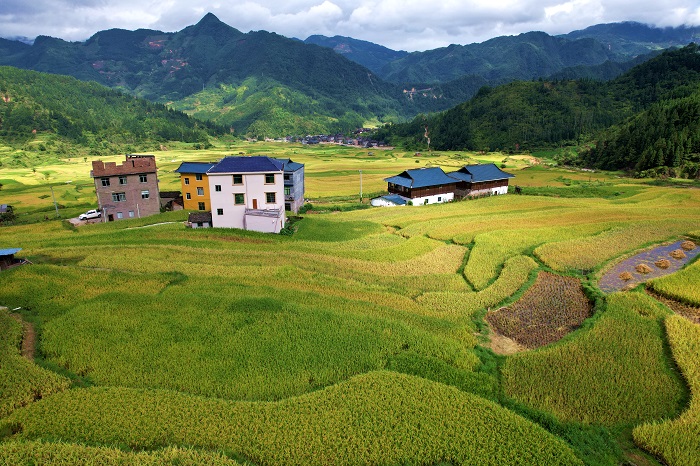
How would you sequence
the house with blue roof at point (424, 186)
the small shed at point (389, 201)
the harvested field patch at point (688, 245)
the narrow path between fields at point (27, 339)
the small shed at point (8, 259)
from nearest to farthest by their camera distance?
the narrow path between fields at point (27, 339)
the small shed at point (8, 259)
the harvested field patch at point (688, 245)
the small shed at point (389, 201)
the house with blue roof at point (424, 186)

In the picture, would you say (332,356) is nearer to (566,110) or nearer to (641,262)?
(641,262)

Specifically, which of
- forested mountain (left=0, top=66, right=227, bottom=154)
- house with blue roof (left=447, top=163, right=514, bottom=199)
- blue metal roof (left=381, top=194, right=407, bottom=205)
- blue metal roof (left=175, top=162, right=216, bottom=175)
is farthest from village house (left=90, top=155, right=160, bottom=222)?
forested mountain (left=0, top=66, right=227, bottom=154)

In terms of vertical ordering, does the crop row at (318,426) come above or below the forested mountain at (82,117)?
A: below

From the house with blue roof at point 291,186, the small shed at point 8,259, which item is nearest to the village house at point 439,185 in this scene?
the house with blue roof at point 291,186

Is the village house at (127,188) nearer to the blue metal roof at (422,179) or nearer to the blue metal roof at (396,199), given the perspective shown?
the blue metal roof at (396,199)

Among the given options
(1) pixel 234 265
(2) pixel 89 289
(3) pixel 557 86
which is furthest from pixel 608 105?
(2) pixel 89 289

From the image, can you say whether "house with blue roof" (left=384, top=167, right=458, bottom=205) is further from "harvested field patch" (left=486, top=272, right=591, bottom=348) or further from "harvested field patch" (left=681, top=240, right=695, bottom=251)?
"harvested field patch" (left=486, top=272, right=591, bottom=348)

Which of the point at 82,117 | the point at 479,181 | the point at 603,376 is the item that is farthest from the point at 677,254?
the point at 82,117

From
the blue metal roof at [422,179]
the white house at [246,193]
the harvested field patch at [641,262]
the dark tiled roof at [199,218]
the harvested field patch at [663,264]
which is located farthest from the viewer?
the blue metal roof at [422,179]
